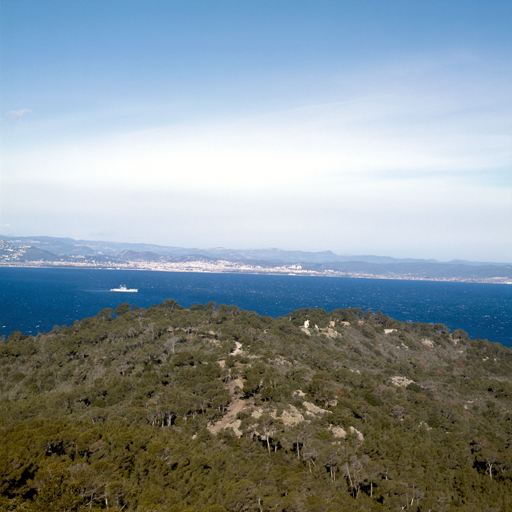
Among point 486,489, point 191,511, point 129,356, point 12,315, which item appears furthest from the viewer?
point 12,315

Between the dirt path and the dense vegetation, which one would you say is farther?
the dirt path

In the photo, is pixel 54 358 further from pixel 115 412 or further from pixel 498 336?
pixel 498 336

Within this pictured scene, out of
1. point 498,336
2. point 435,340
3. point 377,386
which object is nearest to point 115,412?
point 377,386

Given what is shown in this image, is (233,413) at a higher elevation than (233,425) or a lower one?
higher

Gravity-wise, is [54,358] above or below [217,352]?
below

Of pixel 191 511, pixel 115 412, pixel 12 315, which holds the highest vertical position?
pixel 191 511

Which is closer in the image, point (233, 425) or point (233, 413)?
point (233, 425)

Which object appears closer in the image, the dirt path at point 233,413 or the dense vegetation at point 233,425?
the dense vegetation at point 233,425

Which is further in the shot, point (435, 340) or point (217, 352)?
point (435, 340)
